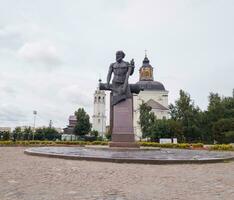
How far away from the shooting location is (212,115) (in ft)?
152

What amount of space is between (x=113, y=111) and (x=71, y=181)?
10.0 metres

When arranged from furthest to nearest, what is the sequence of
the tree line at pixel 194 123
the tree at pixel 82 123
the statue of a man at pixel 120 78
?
1. the tree at pixel 82 123
2. the tree line at pixel 194 123
3. the statue of a man at pixel 120 78

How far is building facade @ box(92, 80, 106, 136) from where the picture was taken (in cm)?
8705

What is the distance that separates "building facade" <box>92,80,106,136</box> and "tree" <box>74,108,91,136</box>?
29799 mm

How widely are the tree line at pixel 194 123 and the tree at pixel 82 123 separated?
11803 millimetres

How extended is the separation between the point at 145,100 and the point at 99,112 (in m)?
18.1

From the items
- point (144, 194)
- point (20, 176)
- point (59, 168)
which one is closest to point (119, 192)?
point (144, 194)

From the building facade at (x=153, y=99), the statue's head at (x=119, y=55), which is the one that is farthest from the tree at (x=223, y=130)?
the statue's head at (x=119, y=55)

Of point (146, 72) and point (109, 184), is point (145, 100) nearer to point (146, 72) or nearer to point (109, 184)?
point (146, 72)

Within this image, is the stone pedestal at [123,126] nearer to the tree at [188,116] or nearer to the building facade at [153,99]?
the tree at [188,116]

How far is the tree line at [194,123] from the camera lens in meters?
44.9

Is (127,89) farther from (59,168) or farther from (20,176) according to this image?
(20,176)

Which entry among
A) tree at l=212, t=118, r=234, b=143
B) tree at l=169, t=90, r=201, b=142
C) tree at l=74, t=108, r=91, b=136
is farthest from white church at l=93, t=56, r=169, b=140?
tree at l=212, t=118, r=234, b=143

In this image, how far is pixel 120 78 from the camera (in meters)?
16.7
